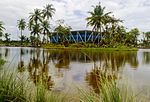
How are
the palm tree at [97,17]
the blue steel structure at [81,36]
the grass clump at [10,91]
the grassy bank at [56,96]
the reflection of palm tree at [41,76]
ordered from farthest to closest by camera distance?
1. the blue steel structure at [81,36]
2. the palm tree at [97,17]
3. the reflection of palm tree at [41,76]
4. the grass clump at [10,91]
5. the grassy bank at [56,96]

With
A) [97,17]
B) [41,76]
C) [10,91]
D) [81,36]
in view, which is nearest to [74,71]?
[41,76]

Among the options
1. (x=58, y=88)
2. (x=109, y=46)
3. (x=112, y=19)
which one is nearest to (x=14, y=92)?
(x=58, y=88)

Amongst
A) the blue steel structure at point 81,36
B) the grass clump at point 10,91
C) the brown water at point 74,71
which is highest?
the blue steel structure at point 81,36

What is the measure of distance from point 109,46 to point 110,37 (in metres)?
5.18

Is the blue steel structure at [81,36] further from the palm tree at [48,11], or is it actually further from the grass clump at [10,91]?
the grass clump at [10,91]

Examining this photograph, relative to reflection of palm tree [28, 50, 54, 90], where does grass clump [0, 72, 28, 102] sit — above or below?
above

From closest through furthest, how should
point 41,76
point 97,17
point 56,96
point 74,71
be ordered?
1. point 56,96
2. point 41,76
3. point 74,71
4. point 97,17

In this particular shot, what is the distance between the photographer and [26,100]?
484 cm

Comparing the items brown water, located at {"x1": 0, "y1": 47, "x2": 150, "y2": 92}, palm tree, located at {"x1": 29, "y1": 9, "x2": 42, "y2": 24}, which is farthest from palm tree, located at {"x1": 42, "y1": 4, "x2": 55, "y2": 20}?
brown water, located at {"x1": 0, "y1": 47, "x2": 150, "y2": 92}

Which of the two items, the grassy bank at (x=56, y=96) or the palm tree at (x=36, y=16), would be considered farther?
the palm tree at (x=36, y=16)

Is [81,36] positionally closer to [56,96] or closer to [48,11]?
[48,11]

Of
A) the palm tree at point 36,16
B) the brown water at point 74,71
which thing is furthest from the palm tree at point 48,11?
the brown water at point 74,71

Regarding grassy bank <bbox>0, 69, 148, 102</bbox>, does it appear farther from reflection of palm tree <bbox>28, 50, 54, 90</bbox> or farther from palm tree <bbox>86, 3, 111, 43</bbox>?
palm tree <bbox>86, 3, 111, 43</bbox>

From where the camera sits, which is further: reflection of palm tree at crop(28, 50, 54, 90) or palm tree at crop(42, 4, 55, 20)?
palm tree at crop(42, 4, 55, 20)
